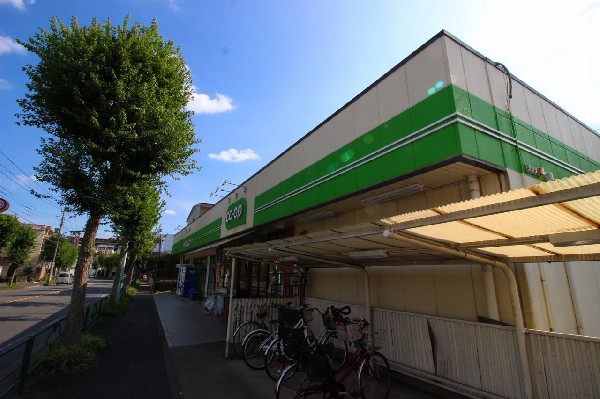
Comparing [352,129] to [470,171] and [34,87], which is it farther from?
[34,87]

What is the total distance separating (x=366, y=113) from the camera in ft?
22.3

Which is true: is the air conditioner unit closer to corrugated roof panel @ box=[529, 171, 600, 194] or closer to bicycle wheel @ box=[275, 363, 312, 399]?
corrugated roof panel @ box=[529, 171, 600, 194]

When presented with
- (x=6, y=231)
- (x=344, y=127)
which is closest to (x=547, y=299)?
(x=344, y=127)

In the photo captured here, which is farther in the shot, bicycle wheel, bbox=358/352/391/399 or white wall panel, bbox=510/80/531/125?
white wall panel, bbox=510/80/531/125

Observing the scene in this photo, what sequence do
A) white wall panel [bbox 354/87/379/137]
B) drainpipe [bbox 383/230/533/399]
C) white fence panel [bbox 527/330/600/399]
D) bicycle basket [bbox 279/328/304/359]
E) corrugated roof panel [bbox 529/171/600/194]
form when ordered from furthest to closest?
white wall panel [bbox 354/87/379/137] < bicycle basket [bbox 279/328/304/359] < drainpipe [bbox 383/230/533/399] < white fence panel [bbox 527/330/600/399] < corrugated roof panel [bbox 529/171/600/194]

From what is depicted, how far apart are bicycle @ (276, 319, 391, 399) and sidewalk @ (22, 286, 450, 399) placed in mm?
407

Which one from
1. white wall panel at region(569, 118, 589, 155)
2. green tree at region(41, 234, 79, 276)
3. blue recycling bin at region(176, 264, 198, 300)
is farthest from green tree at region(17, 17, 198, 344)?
green tree at region(41, 234, 79, 276)

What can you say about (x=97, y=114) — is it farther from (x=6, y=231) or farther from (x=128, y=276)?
(x=6, y=231)

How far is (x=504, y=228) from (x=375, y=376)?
12.3 feet

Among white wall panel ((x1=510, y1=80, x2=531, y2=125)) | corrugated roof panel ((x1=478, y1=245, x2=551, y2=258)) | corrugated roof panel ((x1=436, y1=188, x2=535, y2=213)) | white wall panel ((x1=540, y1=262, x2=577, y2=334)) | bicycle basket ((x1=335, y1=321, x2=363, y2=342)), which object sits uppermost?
white wall panel ((x1=510, y1=80, x2=531, y2=125))

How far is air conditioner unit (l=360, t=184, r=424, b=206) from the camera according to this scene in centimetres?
579

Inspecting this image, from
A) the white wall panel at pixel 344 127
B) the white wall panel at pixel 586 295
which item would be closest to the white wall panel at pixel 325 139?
the white wall panel at pixel 344 127

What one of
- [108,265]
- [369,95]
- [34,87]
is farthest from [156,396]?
[108,265]

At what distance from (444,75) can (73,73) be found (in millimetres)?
8665
